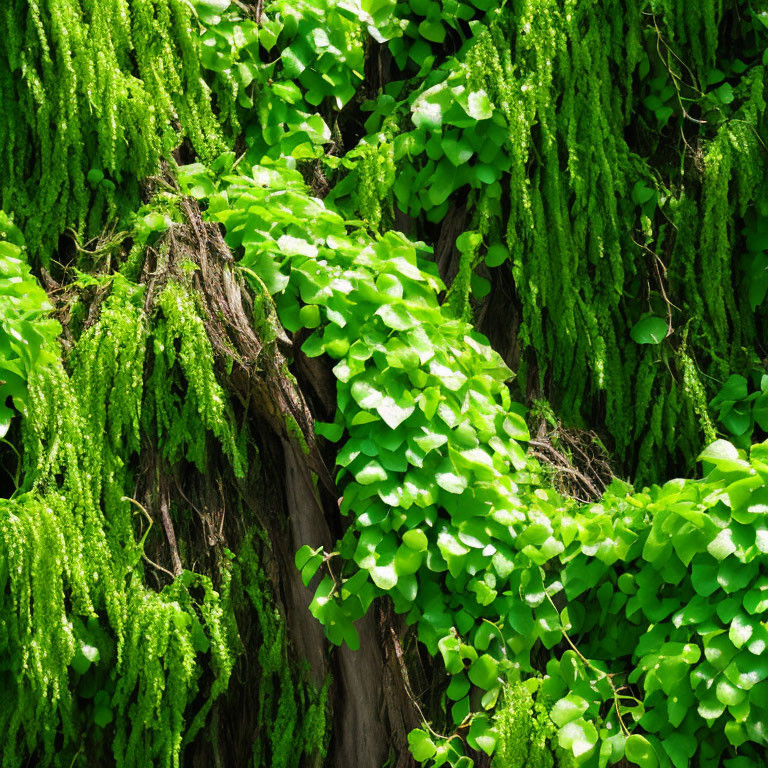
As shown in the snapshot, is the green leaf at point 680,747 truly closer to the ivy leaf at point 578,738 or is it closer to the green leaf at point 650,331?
the ivy leaf at point 578,738

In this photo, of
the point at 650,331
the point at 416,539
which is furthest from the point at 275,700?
the point at 650,331

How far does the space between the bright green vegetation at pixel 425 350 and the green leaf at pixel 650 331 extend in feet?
0.05

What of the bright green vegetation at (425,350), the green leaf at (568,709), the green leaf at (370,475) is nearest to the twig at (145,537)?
the bright green vegetation at (425,350)

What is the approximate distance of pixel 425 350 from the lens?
8.03 ft

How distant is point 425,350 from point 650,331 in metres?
0.96

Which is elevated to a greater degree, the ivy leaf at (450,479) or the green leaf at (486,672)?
the ivy leaf at (450,479)

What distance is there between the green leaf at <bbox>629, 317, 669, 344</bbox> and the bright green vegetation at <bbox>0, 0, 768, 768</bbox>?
0.05 feet

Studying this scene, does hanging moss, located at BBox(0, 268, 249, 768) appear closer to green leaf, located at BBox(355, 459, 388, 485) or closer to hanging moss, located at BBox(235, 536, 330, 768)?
hanging moss, located at BBox(235, 536, 330, 768)

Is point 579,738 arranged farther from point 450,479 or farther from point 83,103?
point 83,103

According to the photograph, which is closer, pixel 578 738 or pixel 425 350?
pixel 578 738

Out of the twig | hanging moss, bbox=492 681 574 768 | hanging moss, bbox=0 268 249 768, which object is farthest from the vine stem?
the twig

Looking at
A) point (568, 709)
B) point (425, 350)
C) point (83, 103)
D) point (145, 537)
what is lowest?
point (568, 709)

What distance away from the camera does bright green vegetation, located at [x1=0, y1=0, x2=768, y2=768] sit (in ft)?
7.68

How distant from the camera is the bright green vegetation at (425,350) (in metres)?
2.34
